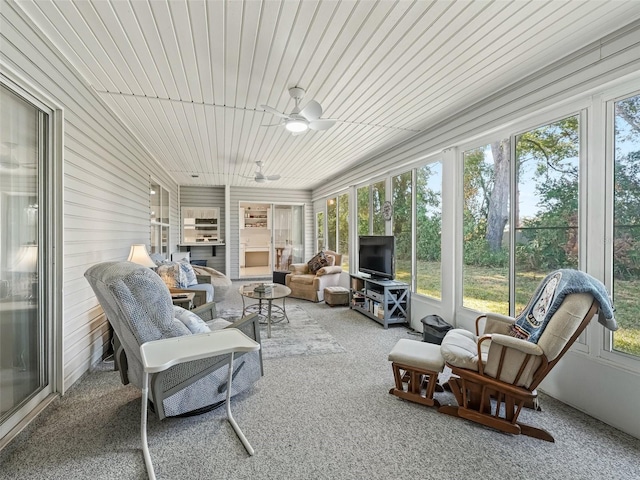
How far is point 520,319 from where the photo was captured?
2.30m

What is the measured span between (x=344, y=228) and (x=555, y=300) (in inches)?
202

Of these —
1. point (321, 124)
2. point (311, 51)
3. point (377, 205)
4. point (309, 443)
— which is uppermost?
point (311, 51)

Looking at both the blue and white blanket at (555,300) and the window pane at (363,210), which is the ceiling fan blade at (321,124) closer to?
the blue and white blanket at (555,300)

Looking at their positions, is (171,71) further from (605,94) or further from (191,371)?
(605,94)

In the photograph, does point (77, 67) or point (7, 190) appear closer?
point (7, 190)

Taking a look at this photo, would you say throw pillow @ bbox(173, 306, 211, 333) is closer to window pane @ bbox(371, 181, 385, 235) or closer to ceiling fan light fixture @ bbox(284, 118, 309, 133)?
ceiling fan light fixture @ bbox(284, 118, 309, 133)

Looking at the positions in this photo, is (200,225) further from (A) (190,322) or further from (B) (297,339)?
(A) (190,322)

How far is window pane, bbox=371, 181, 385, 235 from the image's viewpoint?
522 cm

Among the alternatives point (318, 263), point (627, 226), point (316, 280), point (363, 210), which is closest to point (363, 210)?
point (363, 210)

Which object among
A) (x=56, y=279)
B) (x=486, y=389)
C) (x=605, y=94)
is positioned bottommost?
(x=486, y=389)

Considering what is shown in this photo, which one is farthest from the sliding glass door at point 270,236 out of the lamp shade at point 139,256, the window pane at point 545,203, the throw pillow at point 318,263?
the window pane at point 545,203

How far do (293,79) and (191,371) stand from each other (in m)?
2.41

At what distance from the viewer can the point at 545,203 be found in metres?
2.57

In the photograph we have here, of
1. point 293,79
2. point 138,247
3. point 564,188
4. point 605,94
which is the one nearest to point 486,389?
point 564,188
